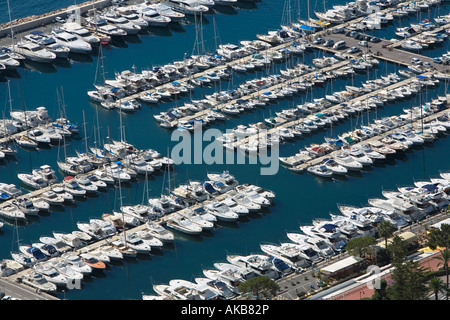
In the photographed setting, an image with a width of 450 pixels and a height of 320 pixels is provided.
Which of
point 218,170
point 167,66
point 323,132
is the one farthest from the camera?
point 167,66

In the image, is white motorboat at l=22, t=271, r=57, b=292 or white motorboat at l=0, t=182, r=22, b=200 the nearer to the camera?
white motorboat at l=22, t=271, r=57, b=292

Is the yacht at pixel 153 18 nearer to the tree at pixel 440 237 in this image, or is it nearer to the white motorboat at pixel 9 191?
the white motorboat at pixel 9 191

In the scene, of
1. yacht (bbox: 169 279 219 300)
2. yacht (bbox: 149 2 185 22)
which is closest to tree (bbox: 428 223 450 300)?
yacht (bbox: 169 279 219 300)

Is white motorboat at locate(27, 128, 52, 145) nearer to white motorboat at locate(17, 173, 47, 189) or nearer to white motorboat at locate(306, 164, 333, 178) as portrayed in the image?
white motorboat at locate(17, 173, 47, 189)

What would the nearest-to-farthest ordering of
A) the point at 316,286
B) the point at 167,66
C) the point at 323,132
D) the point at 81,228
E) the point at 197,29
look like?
the point at 316,286 < the point at 81,228 < the point at 323,132 < the point at 167,66 < the point at 197,29

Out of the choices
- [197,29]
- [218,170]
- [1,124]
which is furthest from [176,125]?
[197,29]

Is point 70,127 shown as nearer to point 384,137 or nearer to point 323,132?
point 323,132

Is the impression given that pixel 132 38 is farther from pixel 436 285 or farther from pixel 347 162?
pixel 436 285
